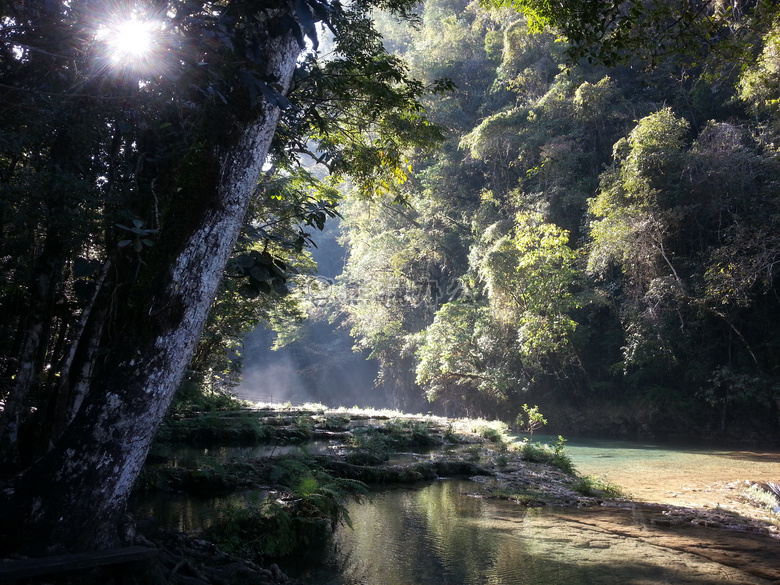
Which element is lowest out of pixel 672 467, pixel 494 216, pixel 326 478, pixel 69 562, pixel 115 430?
pixel 672 467

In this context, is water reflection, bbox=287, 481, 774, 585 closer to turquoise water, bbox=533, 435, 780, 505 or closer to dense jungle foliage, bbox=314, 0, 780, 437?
turquoise water, bbox=533, 435, 780, 505

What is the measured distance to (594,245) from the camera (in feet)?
53.9

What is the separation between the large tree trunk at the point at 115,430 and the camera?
2.53m

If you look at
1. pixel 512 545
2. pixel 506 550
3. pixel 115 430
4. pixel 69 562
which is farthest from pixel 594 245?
pixel 69 562

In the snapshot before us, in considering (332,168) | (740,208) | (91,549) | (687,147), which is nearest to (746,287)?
(740,208)

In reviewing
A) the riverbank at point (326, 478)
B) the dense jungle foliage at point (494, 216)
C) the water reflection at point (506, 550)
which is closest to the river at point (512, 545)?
the water reflection at point (506, 550)

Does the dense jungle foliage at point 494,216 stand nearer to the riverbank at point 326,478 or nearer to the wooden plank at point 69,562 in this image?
the wooden plank at point 69,562

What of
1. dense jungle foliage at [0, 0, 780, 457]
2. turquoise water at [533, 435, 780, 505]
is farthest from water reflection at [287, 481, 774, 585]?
dense jungle foliage at [0, 0, 780, 457]

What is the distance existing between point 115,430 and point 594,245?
16.2 metres

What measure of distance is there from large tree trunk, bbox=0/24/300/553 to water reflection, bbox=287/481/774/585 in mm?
1796

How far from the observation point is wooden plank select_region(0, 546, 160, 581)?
2.20 m

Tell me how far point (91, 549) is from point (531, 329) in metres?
15.9

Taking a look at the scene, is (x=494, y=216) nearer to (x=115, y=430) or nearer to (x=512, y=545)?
(x=512, y=545)

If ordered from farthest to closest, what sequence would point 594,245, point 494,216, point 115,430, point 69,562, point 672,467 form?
point 494,216
point 594,245
point 672,467
point 115,430
point 69,562
